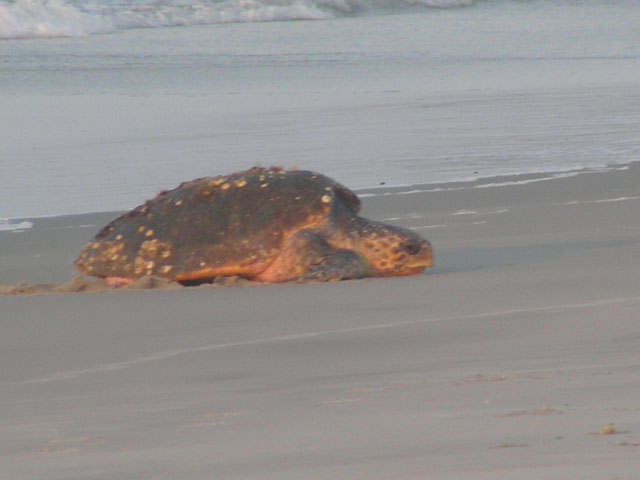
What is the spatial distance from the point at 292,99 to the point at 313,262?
9186 mm

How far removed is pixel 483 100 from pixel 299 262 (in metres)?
9.17

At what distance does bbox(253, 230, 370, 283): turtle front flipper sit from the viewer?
557 centimetres

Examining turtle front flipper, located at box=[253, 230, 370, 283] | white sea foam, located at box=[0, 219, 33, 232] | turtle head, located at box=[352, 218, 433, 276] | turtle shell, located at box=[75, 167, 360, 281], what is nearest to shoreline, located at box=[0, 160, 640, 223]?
white sea foam, located at box=[0, 219, 33, 232]

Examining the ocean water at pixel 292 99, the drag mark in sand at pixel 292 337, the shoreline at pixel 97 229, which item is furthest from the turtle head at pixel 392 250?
the ocean water at pixel 292 99

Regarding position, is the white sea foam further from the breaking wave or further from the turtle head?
the breaking wave

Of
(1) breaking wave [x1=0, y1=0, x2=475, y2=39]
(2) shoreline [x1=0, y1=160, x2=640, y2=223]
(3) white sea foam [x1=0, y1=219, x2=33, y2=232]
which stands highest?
(1) breaking wave [x1=0, y1=0, x2=475, y2=39]

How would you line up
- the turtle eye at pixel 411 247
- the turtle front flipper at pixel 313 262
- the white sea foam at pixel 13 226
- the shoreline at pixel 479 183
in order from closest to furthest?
the turtle front flipper at pixel 313 262
the turtle eye at pixel 411 247
the white sea foam at pixel 13 226
the shoreline at pixel 479 183

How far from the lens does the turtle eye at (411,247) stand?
5.72 m

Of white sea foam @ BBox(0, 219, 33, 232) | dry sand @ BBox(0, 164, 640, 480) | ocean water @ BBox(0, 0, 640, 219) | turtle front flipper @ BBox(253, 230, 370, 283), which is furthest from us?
ocean water @ BBox(0, 0, 640, 219)

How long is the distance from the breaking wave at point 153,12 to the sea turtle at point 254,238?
19533mm

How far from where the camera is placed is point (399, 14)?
105 feet

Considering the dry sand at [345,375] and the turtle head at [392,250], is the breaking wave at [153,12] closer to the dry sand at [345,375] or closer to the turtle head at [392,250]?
the dry sand at [345,375]

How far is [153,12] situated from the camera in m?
28.3

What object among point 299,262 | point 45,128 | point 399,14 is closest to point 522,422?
point 299,262
